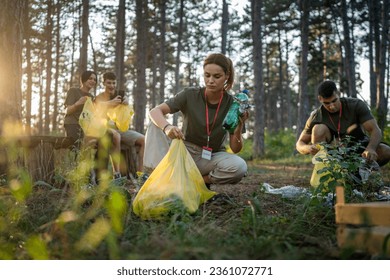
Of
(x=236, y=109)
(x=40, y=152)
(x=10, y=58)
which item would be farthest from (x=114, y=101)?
(x=236, y=109)

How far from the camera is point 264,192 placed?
4.22 meters

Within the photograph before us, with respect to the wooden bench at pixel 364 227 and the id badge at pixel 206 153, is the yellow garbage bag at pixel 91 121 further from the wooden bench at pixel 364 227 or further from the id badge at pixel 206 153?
the wooden bench at pixel 364 227

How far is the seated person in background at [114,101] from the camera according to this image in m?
5.53

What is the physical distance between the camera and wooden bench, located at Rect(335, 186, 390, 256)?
178cm

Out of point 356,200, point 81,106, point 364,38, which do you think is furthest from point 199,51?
point 356,200

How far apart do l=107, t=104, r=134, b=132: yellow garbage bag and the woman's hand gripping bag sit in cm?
265

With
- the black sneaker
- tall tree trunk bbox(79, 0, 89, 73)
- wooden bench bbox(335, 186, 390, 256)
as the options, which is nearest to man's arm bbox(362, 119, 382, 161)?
the black sneaker

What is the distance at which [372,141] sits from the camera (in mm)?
4090

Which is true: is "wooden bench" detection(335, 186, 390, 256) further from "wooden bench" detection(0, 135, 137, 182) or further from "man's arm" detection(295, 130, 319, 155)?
"wooden bench" detection(0, 135, 137, 182)

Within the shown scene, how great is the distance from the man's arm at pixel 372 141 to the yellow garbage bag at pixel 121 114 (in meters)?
3.12

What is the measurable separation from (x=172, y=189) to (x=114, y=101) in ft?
9.57

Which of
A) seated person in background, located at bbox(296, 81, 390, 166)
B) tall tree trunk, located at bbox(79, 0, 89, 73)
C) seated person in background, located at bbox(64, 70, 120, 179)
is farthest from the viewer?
tall tree trunk, located at bbox(79, 0, 89, 73)

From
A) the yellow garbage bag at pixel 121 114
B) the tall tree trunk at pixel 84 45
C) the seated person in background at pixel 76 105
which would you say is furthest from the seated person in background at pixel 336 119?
the tall tree trunk at pixel 84 45

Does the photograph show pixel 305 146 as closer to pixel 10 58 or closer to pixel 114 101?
pixel 114 101
